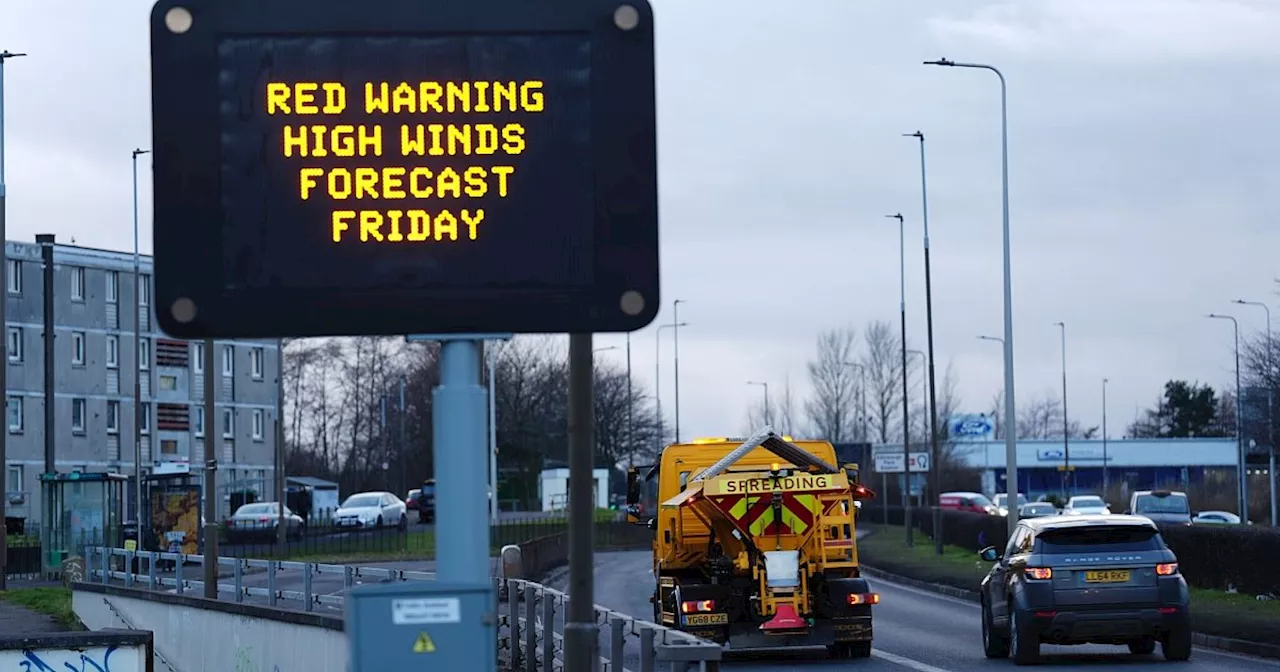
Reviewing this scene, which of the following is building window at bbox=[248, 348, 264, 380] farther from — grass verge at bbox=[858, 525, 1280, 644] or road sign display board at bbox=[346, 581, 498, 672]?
road sign display board at bbox=[346, 581, 498, 672]

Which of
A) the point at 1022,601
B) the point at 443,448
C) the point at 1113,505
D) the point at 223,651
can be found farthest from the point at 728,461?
the point at 1113,505

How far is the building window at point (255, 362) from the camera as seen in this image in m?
105

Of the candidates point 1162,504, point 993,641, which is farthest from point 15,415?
point 993,641

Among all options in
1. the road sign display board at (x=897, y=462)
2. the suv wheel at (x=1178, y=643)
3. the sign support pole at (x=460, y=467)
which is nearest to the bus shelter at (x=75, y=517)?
the road sign display board at (x=897, y=462)

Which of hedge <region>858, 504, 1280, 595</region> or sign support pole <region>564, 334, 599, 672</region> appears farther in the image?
hedge <region>858, 504, 1280, 595</region>

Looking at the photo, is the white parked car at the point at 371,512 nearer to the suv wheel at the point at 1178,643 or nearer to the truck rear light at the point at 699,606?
the truck rear light at the point at 699,606

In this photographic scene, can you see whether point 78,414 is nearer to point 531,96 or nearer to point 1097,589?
point 1097,589

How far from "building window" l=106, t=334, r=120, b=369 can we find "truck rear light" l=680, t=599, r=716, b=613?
75405 millimetres

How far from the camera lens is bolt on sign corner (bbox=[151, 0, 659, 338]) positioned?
24.6ft

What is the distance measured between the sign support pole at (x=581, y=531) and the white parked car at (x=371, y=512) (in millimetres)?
65485

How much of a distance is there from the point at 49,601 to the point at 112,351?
57769mm

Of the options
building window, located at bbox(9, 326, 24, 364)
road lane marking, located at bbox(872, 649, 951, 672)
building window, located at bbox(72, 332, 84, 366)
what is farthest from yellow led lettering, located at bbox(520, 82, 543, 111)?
building window, located at bbox(72, 332, 84, 366)

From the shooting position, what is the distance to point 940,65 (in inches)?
1741

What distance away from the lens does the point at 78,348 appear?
9275cm
